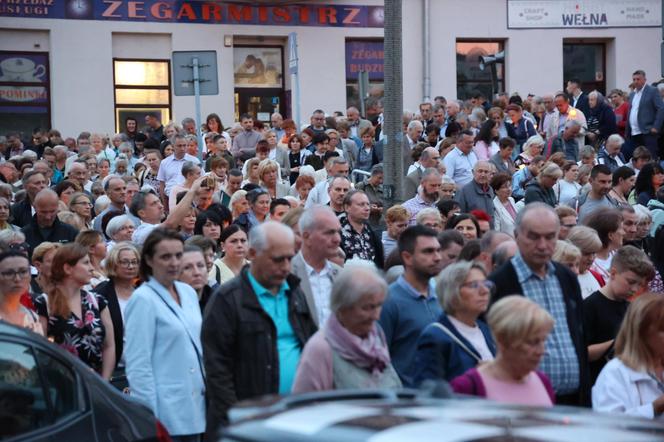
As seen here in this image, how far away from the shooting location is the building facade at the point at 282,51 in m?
28.5

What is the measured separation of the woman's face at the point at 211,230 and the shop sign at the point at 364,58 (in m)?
20.2

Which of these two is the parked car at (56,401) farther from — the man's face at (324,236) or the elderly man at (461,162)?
the elderly man at (461,162)

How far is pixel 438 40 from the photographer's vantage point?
31.9 meters

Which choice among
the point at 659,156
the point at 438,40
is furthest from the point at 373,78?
the point at 659,156

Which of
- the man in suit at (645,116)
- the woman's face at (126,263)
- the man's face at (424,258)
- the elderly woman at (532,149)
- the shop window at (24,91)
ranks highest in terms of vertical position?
the shop window at (24,91)

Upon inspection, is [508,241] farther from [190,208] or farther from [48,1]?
[48,1]

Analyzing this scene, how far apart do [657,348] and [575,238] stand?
2.98 metres

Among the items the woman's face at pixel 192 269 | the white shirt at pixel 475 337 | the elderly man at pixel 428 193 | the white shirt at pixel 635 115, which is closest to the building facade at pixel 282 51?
the white shirt at pixel 635 115

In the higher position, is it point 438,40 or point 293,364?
point 438,40

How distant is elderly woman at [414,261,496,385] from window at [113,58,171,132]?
23806 mm

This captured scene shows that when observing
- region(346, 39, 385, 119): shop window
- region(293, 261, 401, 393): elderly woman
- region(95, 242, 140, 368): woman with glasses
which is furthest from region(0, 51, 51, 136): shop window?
region(293, 261, 401, 393): elderly woman

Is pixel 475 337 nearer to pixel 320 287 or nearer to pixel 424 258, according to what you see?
pixel 424 258

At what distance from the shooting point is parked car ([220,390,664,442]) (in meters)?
3.57

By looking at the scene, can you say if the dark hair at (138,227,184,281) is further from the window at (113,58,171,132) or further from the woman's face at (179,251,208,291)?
the window at (113,58,171,132)
